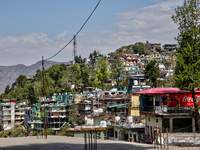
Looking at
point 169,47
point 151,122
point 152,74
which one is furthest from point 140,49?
point 151,122

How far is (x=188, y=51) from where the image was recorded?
2938cm

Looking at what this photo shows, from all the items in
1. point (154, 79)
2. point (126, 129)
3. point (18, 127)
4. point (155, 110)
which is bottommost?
point (18, 127)

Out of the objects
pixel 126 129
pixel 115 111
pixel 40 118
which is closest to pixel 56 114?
pixel 40 118

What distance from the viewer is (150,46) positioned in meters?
152

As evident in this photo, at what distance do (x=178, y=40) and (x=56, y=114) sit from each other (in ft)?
154

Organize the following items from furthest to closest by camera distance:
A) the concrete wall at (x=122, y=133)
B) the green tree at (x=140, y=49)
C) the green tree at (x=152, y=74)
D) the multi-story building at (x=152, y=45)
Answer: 1. the multi-story building at (x=152, y=45)
2. the green tree at (x=140, y=49)
3. the green tree at (x=152, y=74)
4. the concrete wall at (x=122, y=133)

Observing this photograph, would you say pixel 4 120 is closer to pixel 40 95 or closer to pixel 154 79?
pixel 40 95

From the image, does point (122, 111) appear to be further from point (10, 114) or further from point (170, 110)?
point (10, 114)

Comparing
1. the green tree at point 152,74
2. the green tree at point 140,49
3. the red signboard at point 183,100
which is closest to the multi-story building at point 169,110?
the red signboard at point 183,100

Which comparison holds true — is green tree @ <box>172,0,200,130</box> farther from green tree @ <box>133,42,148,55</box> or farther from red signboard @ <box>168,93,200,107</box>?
green tree @ <box>133,42,148,55</box>

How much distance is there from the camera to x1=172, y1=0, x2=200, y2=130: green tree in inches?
1120

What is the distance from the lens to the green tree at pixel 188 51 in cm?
2845

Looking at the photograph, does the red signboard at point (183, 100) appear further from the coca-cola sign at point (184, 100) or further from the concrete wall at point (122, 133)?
the concrete wall at point (122, 133)

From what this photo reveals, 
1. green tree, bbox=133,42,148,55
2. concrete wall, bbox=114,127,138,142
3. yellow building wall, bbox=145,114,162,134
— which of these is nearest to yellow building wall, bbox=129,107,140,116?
concrete wall, bbox=114,127,138,142
